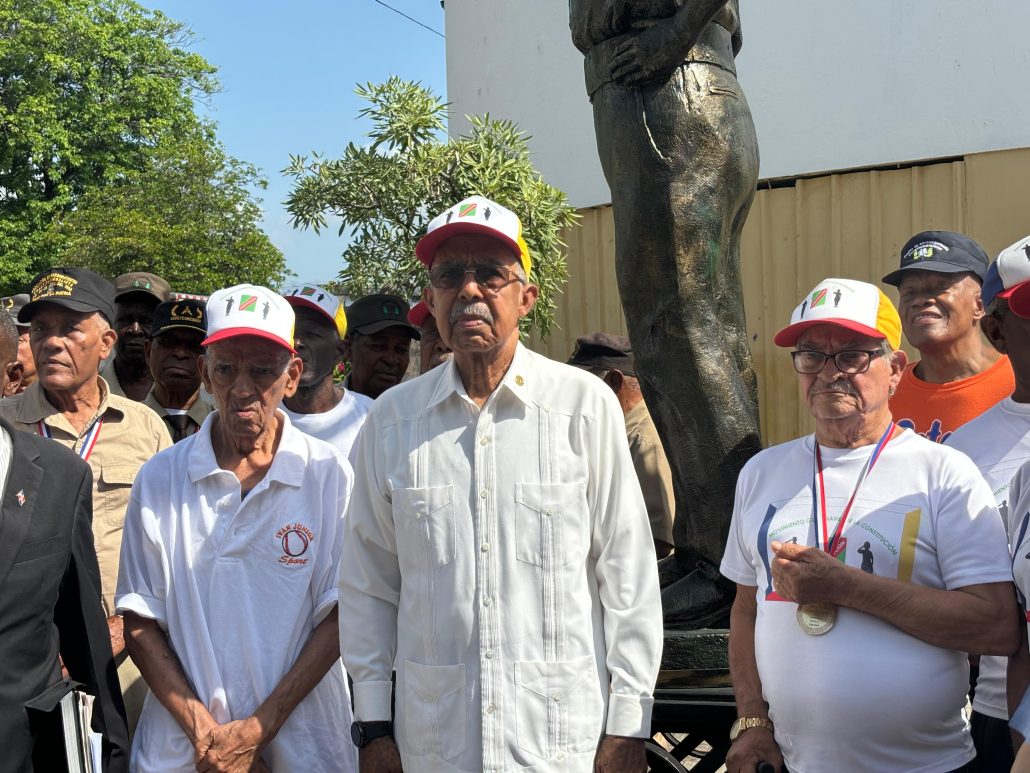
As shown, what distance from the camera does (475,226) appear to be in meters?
2.67

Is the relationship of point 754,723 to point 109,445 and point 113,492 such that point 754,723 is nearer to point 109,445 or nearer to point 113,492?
point 113,492

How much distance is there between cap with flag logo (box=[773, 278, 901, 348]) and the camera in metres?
2.70

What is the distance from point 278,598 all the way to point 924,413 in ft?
6.61

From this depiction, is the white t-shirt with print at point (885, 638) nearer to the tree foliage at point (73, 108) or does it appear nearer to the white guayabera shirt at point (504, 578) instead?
the white guayabera shirt at point (504, 578)

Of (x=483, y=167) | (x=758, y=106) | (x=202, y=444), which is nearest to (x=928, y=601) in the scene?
(x=202, y=444)

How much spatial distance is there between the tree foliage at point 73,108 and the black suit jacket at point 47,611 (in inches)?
918

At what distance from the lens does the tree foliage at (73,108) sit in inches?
1030

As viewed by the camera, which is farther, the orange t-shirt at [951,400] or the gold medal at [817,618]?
the orange t-shirt at [951,400]

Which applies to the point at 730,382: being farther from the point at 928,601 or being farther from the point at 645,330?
the point at 928,601

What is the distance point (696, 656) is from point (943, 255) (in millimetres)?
1525

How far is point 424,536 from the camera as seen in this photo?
2.59m

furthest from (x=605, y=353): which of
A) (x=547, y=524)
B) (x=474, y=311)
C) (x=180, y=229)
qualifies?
(x=180, y=229)

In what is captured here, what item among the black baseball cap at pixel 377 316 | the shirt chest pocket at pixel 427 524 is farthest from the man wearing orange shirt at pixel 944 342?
the black baseball cap at pixel 377 316

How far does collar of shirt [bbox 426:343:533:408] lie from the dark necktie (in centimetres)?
227
